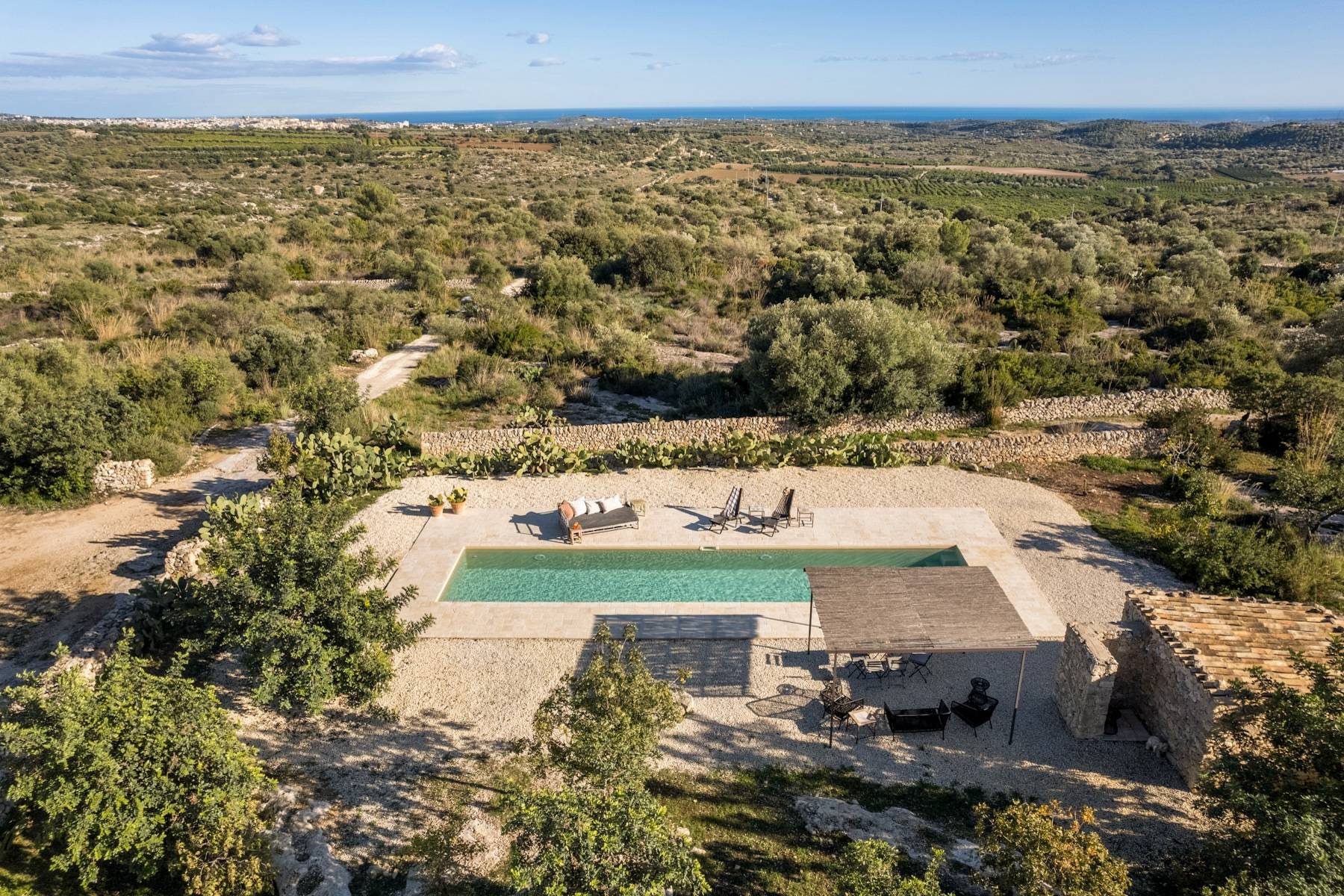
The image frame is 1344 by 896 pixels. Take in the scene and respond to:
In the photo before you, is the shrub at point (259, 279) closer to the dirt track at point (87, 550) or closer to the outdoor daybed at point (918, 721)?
the dirt track at point (87, 550)

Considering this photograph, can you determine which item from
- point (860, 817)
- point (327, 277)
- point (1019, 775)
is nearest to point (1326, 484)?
point (1019, 775)

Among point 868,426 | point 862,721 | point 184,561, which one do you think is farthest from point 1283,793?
point 184,561

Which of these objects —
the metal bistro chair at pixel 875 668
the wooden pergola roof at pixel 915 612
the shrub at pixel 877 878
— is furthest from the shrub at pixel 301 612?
the shrub at pixel 877 878

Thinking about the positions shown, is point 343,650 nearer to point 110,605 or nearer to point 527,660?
point 527,660

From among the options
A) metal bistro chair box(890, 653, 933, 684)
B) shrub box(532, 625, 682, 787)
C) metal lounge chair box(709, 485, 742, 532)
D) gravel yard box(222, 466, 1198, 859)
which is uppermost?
shrub box(532, 625, 682, 787)

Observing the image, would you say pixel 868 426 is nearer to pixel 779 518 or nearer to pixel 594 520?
pixel 779 518

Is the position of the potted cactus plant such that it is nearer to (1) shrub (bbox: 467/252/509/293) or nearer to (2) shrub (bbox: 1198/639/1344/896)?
(2) shrub (bbox: 1198/639/1344/896)

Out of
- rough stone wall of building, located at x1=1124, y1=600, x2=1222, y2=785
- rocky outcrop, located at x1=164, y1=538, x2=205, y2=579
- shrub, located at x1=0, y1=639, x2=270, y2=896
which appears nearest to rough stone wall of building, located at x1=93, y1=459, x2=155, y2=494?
rocky outcrop, located at x1=164, y1=538, x2=205, y2=579
